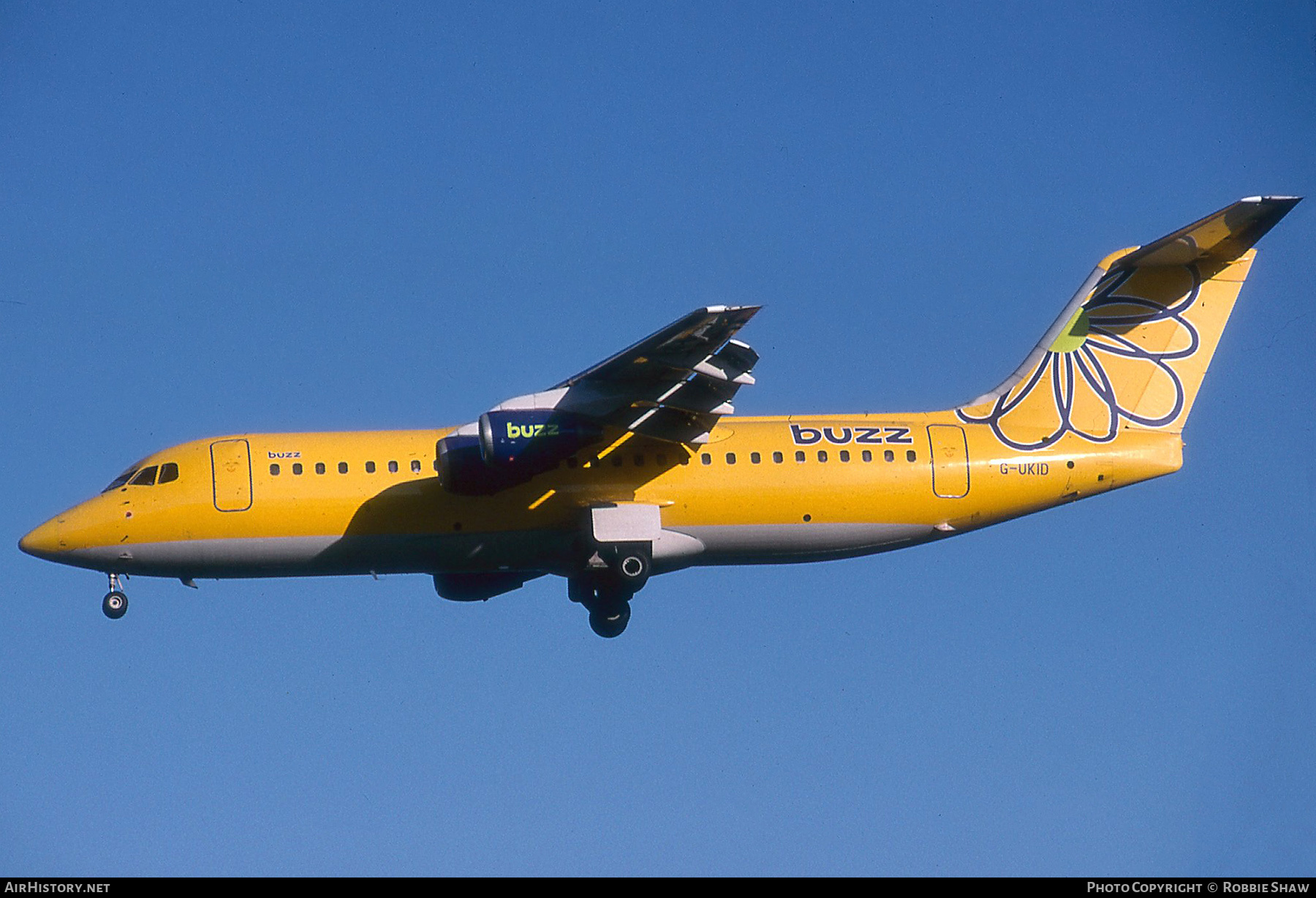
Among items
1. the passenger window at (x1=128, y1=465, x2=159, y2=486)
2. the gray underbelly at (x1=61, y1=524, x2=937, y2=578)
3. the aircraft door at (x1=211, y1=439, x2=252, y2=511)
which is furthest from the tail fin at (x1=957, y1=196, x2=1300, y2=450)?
the passenger window at (x1=128, y1=465, x2=159, y2=486)

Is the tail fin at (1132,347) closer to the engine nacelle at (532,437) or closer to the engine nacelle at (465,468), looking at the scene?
the engine nacelle at (532,437)

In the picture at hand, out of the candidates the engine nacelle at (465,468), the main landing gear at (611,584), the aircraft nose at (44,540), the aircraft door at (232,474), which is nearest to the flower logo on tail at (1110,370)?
the main landing gear at (611,584)

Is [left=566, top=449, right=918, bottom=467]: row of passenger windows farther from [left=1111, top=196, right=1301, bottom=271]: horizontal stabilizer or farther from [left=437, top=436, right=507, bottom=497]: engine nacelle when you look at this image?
[left=1111, top=196, right=1301, bottom=271]: horizontal stabilizer

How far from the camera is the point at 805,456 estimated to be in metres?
19.1

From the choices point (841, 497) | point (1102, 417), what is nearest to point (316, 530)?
point (841, 497)

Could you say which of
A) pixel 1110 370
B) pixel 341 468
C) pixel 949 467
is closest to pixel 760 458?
pixel 949 467

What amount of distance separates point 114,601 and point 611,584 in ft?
17.3

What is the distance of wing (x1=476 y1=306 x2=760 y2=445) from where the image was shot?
17250 millimetres

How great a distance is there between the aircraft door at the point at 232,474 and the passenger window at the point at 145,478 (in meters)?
0.67

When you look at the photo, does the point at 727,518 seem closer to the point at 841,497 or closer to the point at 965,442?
the point at 841,497

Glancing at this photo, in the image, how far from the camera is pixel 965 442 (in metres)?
19.4

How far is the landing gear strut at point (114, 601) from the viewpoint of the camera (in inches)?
739

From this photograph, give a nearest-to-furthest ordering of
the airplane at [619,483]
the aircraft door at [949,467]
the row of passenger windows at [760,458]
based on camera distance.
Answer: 1. the airplane at [619,483]
2. the row of passenger windows at [760,458]
3. the aircraft door at [949,467]

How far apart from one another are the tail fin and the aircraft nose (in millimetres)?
9870
